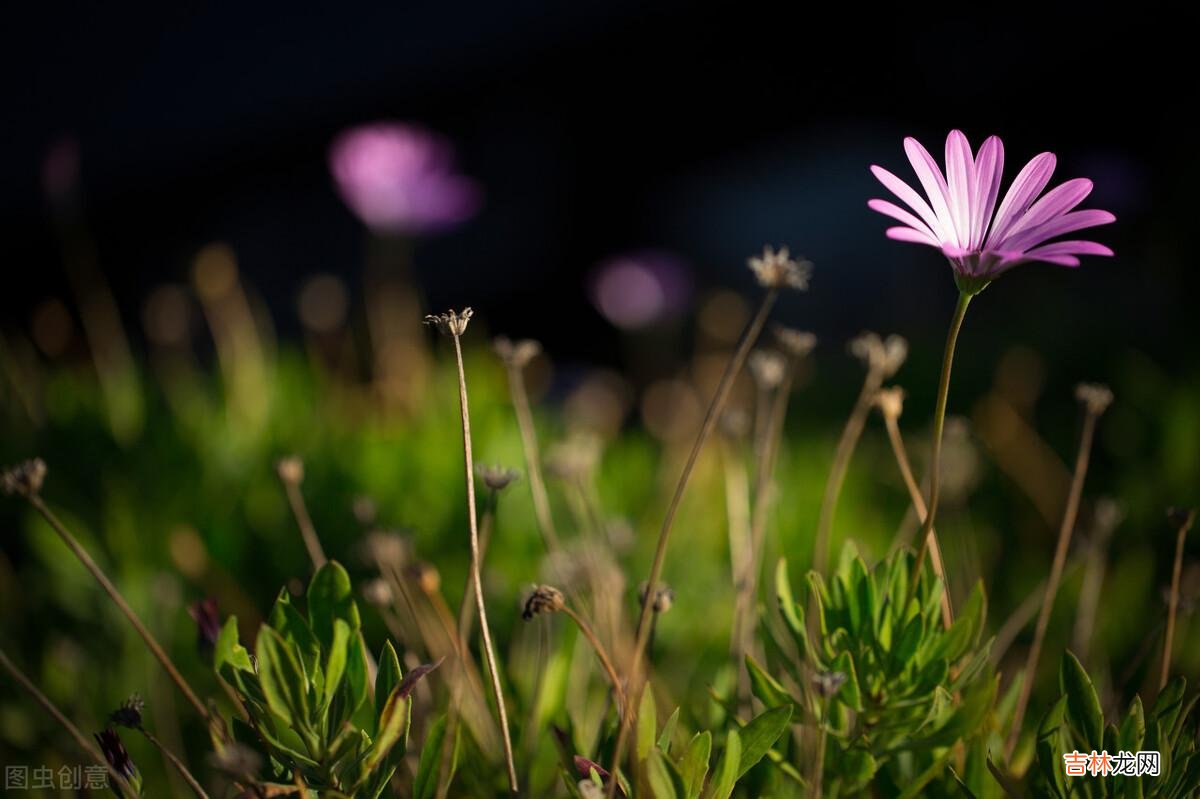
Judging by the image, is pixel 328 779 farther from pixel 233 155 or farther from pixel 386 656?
pixel 233 155

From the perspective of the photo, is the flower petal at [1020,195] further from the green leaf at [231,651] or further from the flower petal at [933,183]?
the green leaf at [231,651]

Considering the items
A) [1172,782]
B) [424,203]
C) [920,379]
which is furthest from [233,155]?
[1172,782]

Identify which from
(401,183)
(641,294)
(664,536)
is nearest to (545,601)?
(664,536)

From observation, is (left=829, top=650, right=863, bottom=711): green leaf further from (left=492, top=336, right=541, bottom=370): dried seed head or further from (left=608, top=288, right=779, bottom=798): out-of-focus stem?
(left=492, top=336, right=541, bottom=370): dried seed head

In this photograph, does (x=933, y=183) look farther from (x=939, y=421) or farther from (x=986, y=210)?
(x=939, y=421)

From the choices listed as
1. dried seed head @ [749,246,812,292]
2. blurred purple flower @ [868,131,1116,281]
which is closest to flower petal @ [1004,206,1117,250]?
blurred purple flower @ [868,131,1116,281]
